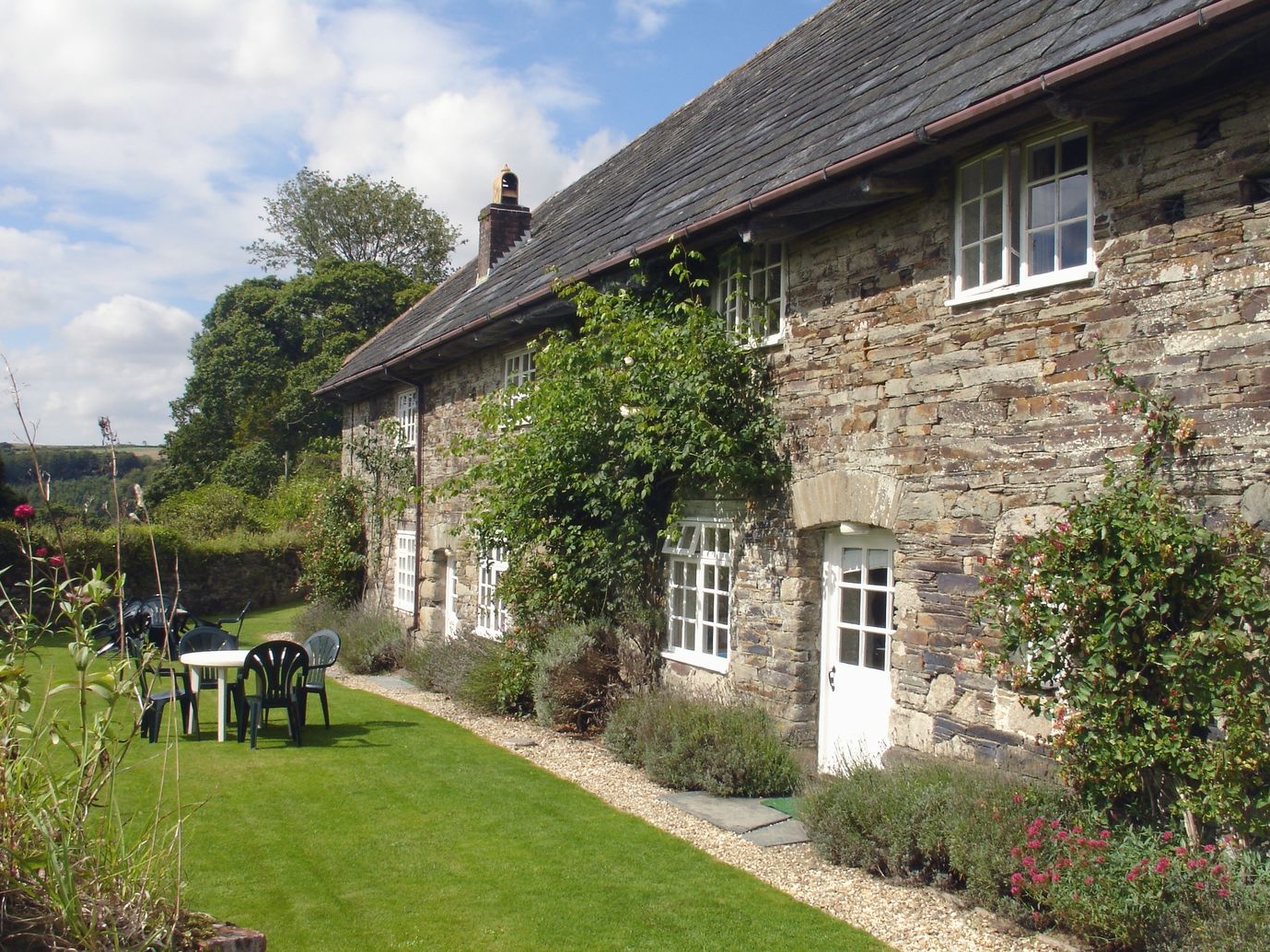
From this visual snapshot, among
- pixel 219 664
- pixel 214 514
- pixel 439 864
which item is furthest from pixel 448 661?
pixel 214 514

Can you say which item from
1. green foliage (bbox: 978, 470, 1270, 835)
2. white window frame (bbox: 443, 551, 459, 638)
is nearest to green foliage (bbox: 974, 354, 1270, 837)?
green foliage (bbox: 978, 470, 1270, 835)

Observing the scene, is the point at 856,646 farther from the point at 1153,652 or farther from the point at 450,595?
the point at 450,595

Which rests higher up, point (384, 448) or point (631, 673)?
point (384, 448)

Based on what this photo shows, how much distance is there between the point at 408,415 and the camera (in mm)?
17750

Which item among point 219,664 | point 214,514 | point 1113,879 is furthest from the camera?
point 214,514

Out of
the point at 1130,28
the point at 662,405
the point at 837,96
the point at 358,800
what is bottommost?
the point at 358,800

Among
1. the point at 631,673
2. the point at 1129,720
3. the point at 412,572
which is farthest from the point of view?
the point at 412,572

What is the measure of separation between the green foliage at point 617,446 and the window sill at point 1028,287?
6.87 ft

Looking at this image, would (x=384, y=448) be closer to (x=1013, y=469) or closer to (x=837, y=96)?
(x=837, y=96)

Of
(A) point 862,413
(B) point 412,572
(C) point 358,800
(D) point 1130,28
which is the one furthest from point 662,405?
(B) point 412,572

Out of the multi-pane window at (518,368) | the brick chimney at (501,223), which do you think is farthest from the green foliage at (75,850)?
the brick chimney at (501,223)

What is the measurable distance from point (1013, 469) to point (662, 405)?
340 centimetres

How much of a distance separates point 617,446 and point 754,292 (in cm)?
196

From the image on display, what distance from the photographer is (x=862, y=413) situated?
305 inches
